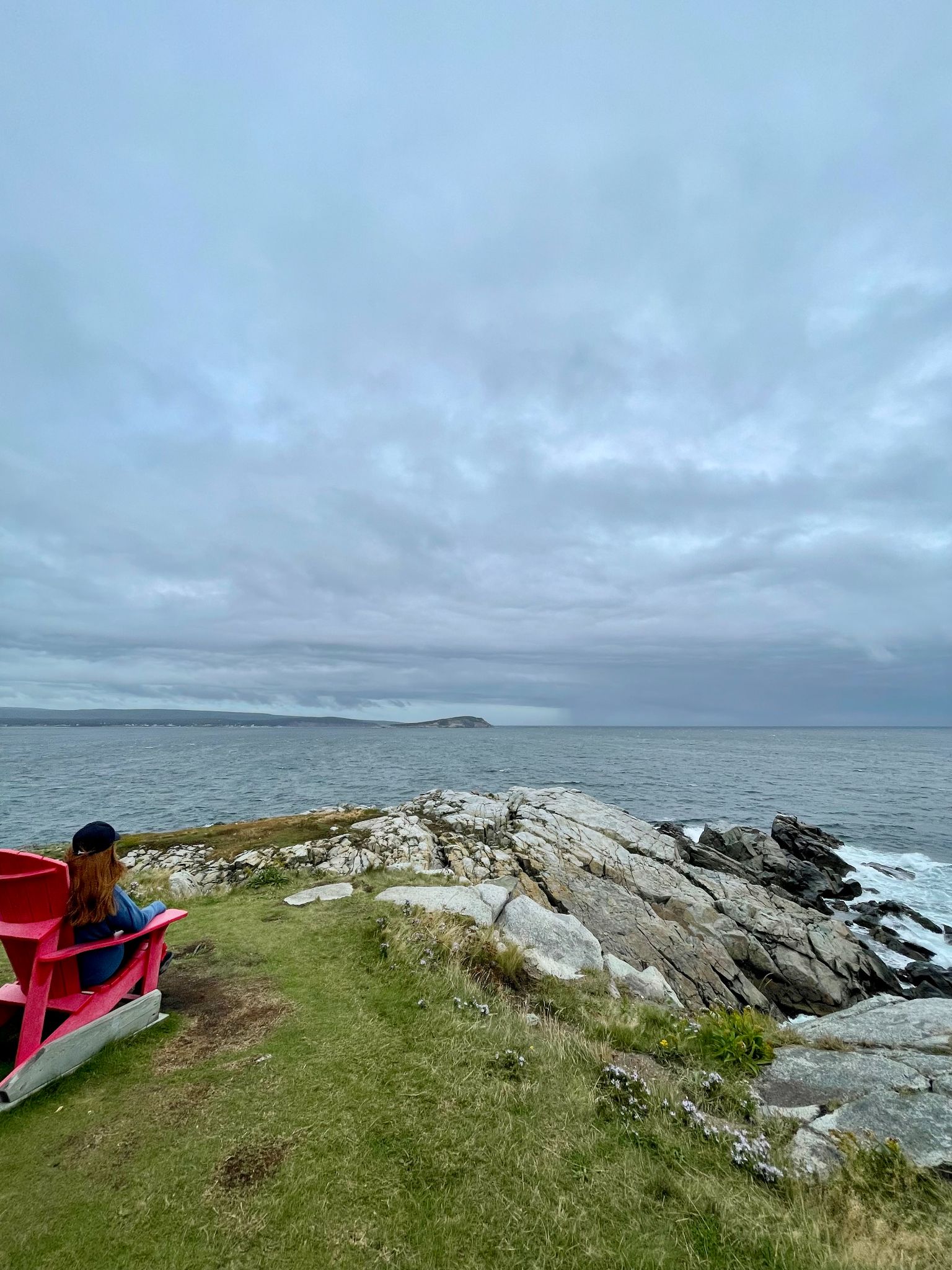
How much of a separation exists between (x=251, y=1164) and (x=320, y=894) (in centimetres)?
943

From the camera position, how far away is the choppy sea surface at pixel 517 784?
146ft

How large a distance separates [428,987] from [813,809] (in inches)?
2597

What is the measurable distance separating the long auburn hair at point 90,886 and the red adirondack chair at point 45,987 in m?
0.09

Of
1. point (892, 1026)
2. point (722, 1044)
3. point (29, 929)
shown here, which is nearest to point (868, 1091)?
point (722, 1044)

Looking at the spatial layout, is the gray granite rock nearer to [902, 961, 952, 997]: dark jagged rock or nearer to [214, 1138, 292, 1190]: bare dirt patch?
[214, 1138, 292, 1190]: bare dirt patch

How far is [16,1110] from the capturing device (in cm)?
565

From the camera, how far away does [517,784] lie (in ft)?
224

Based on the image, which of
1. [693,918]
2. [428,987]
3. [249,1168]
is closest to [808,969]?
[693,918]

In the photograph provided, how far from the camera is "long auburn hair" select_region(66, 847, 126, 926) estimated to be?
627 centimetres

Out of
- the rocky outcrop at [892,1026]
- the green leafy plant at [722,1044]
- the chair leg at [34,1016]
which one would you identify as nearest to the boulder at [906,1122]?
the green leafy plant at [722,1044]

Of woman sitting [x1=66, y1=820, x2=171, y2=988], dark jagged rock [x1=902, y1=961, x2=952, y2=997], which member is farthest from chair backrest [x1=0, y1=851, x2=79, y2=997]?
dark jagged rock [x1=902, y1=961, x2=952, y2=997]

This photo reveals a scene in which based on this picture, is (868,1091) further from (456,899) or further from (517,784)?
(517,784)

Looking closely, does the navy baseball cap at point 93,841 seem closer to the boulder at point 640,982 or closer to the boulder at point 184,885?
the boulder at point 640,982

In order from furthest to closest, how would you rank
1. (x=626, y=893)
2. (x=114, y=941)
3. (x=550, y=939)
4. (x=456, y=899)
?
(x=626, y=893)
(x=456, y=899)
(x=550, y=939)
(x=114, y=941)
